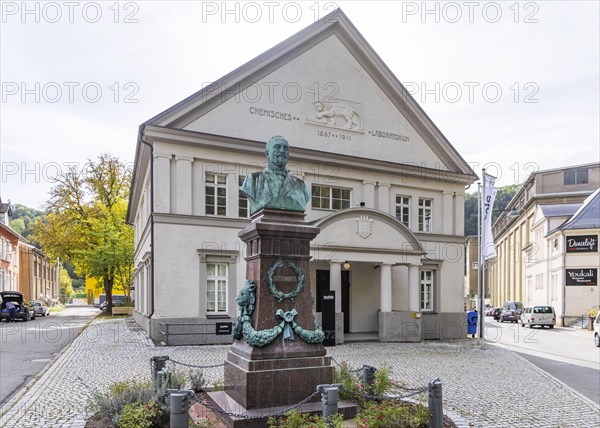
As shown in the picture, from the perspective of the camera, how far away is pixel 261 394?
7270 mm

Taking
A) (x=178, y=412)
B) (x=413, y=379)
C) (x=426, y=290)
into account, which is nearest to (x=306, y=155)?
(x=426, y=290)

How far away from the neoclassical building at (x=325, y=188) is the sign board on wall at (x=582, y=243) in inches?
715

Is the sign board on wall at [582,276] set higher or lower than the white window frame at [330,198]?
lower

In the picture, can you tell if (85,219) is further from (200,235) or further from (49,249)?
(200,235)

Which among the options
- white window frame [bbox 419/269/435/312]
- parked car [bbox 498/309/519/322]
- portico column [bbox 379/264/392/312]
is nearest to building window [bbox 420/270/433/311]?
white window frame [bbox 419/269/435/312]

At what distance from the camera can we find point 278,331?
7633mm

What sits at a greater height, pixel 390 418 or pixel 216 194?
pixel 216 194

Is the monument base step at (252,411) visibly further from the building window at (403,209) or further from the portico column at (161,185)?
the building window at (403,209)

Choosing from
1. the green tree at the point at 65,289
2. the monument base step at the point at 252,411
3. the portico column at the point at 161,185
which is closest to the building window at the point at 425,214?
the portico column at the point at 161,185

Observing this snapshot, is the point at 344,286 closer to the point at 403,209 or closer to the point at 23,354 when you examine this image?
the point at 403,209

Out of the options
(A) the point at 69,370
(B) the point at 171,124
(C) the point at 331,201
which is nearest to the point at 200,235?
(B) the point at 171,124

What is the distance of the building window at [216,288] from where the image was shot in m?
19.0

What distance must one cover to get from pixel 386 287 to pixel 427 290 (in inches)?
163

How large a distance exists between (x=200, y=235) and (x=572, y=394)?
12.8 metres
